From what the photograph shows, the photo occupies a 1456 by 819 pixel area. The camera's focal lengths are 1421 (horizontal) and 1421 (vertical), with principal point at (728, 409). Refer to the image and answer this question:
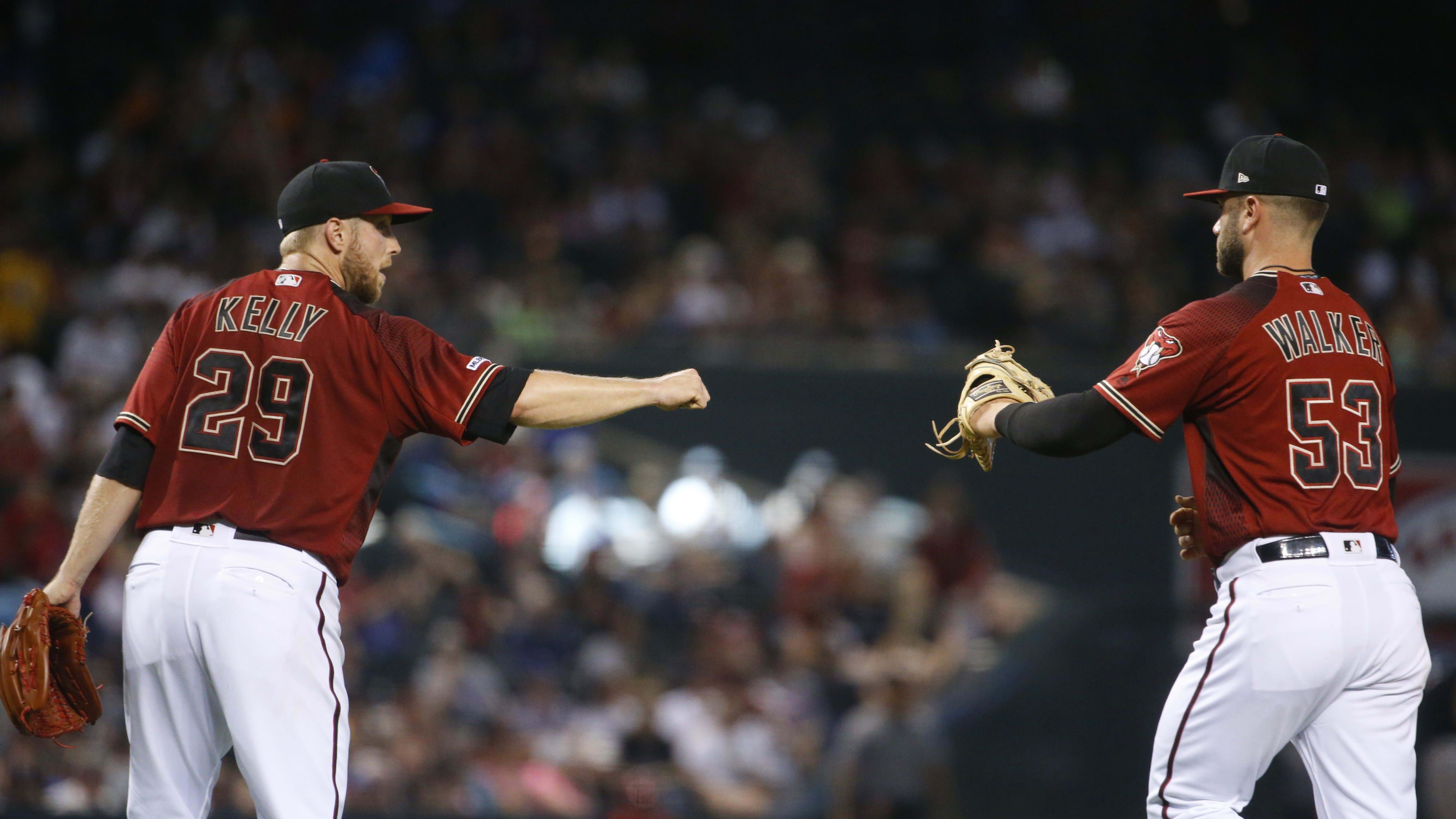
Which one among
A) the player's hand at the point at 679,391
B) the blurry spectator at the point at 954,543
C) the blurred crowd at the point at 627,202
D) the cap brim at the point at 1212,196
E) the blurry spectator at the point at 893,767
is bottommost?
the blurry spectator at the point at 893,767

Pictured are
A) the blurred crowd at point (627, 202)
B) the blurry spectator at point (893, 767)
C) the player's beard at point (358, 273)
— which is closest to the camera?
the player's beard at point (358, 273)

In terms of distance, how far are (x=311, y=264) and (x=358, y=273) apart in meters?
0.13

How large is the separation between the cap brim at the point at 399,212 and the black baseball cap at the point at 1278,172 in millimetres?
2120

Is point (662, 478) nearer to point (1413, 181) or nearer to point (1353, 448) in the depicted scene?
point (1353, 448)

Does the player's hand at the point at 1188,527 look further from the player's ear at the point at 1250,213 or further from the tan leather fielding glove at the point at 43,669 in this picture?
the tan leather fielding glove at the point at 43,669

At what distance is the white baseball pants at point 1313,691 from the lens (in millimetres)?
3371

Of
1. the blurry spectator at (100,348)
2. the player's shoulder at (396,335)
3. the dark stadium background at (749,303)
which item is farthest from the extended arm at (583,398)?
the blurry spectator at (100,348)

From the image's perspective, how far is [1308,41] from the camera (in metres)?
14.5

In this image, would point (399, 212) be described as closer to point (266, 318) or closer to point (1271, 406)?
point (266, 318)

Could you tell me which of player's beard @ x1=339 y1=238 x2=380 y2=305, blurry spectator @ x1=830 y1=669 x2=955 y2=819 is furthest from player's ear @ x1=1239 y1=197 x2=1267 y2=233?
blurry spectator @ x1=830 y1=669 x2=955 y2=819

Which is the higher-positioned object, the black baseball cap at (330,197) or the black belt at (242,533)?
the black baseball cap at (330,197)

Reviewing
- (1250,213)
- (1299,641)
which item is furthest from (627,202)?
(1299,641)

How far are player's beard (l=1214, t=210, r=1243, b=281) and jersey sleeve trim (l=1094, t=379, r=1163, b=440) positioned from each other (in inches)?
20.2

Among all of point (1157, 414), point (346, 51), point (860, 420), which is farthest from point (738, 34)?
point (1157, 414)
